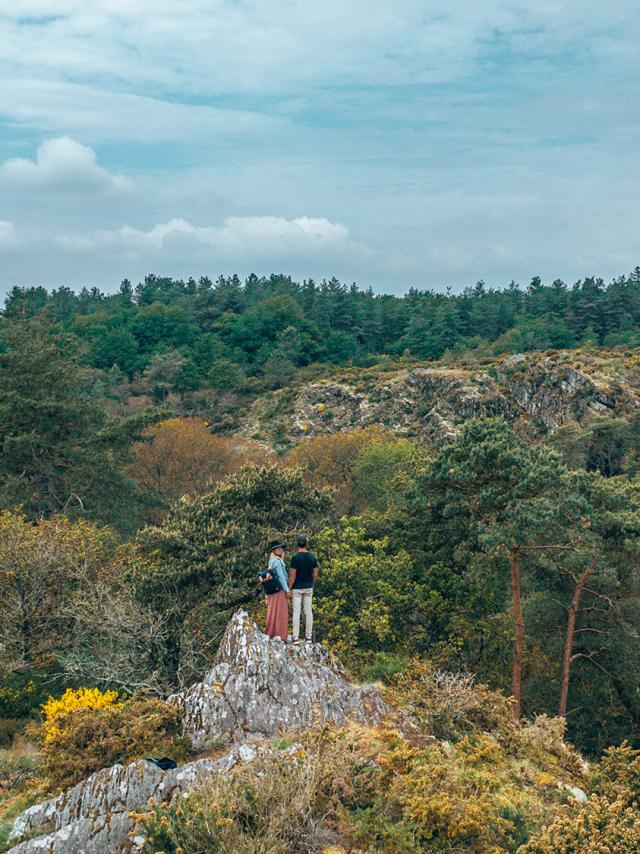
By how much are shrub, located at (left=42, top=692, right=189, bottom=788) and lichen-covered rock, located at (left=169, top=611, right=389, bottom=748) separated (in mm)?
387

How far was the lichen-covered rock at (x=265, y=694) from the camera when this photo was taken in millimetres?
12406

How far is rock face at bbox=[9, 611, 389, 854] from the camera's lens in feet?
32.7

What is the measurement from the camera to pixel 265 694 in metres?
12.8

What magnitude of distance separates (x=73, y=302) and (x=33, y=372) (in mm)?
109943

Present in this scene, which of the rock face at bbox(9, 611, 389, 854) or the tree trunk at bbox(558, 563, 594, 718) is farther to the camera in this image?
the tree trunk at bbox(558, 563, 594, 718)

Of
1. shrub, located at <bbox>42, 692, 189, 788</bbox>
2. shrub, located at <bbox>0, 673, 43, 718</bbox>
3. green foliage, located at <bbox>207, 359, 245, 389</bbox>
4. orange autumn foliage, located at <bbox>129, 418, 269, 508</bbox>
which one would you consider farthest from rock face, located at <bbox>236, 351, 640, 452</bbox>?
shrub, located at <bbox>42, 692, 189, 788</bbox>

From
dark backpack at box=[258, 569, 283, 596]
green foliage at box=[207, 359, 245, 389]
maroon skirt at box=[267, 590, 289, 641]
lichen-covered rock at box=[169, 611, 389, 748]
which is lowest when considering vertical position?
lichen-covered rock at box=[169, 611, 389, 748]

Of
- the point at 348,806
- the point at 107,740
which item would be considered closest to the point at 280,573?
the point at 107,740

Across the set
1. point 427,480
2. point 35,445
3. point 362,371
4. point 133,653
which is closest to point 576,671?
point 427,480

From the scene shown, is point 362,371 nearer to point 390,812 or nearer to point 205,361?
point 205,361

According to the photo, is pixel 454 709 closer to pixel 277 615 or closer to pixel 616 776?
pixel 616 776

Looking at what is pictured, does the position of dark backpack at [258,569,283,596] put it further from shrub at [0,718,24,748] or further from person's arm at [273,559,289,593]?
shrub at [0,718,24,748]

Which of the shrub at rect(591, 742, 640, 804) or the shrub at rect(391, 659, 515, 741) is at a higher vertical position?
the shrub at rect(391, 659, 515, 741)

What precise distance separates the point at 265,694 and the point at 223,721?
2.98 feet
